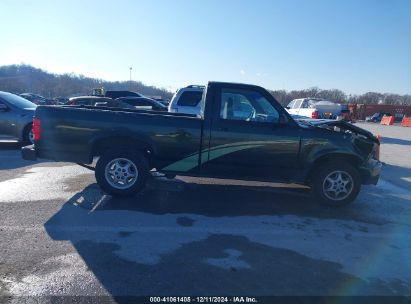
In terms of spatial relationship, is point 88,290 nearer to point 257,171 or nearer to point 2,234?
point 2,234

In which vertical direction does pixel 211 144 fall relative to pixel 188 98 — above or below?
below

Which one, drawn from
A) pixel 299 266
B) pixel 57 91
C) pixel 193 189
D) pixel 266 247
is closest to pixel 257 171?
pixel 193 189

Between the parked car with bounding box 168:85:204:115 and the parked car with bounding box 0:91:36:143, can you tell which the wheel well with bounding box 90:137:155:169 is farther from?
the parked car with bounding box 168:85:204:115

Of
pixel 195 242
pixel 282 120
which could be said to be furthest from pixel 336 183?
pixel 195 242

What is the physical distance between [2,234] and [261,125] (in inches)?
159

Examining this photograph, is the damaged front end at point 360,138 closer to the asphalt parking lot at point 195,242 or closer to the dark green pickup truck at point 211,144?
the dark green pickup truck at point 211,144

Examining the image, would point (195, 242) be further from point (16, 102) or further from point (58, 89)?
point (58, 89)

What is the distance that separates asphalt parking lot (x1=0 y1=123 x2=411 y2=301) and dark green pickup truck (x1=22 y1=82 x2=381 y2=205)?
0.50 metres

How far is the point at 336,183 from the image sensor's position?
232 inches

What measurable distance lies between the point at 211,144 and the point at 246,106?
0.89 metres

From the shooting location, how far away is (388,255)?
13.8 feet

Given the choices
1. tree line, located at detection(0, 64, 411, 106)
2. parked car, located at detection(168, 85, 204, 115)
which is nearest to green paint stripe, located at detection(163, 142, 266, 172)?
parked car, located at detection(168, 85, 204, 115)

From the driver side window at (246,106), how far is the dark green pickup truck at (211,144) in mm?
17

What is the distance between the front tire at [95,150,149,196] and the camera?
562cm
